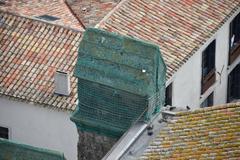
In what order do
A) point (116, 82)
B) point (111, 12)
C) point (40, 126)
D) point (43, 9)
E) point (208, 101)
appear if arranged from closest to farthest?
point (116, 82), point (40, 126), point (111, 12), point (43, 9), point (208, 101)

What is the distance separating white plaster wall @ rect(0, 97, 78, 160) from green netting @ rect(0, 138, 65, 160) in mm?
12813

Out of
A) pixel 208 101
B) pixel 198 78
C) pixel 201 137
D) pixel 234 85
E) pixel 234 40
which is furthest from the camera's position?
pixel 234 85

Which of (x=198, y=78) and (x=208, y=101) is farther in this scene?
(x=208, y=101)

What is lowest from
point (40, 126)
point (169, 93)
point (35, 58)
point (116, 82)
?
point (40, 126)

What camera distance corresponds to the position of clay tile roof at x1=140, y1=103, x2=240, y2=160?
29.6m

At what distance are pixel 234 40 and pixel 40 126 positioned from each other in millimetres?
11568

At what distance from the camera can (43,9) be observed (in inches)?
1929

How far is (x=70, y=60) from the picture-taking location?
4534 centimetres

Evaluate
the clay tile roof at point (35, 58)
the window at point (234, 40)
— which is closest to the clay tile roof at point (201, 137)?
the clay tile roof at point (35, 58)

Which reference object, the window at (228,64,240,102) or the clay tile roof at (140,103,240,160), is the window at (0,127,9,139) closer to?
the window at (228,64,240,102)

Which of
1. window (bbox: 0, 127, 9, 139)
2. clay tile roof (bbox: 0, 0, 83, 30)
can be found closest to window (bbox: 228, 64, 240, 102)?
clay tile roof (bbox: 0, 0, 83, 30)

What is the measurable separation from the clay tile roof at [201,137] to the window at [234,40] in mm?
21113

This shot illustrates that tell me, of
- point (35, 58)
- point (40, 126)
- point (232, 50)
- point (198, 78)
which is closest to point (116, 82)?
point (40, 126)

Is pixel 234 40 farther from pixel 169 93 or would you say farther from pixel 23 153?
pixel 23 153
